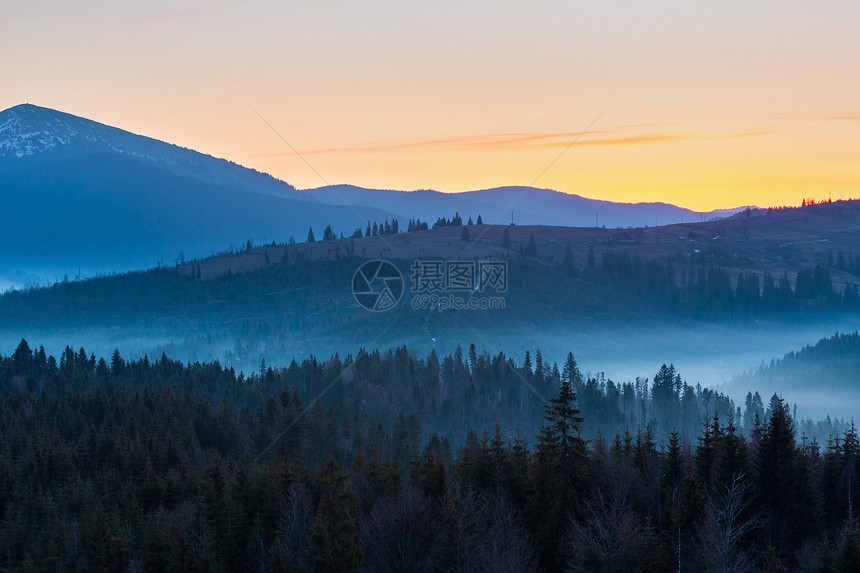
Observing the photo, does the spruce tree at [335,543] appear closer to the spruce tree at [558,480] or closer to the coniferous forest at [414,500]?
the coniferous forest at [414,500]

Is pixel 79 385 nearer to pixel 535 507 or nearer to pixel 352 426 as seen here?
pixel 352 426

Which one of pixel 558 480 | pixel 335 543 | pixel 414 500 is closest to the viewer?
pixel 335 543

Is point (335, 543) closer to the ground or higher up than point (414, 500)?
higher up

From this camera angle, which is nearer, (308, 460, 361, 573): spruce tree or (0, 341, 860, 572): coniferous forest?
(308, 460, 361, 573): spruce tree

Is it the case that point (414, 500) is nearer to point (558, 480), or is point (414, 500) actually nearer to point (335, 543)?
point (335, 543)

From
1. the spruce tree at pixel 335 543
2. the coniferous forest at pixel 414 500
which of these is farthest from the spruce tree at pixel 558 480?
the spruce tree at pixel 335 543

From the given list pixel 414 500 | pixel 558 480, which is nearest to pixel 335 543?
pixel 414 500

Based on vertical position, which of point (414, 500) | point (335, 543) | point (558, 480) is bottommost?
point (414, 500)

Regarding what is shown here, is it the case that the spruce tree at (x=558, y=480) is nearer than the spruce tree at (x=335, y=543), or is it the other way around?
the spruce tree at (x=335, y=543)

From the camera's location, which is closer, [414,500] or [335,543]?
[335,543]

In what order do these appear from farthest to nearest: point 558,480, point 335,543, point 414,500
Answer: point 414,500 → point 558,480 → point 335,543

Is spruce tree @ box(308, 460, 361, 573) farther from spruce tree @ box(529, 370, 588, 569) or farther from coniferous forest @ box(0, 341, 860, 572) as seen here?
spruce tree @ box(529, 370, 588, 569)

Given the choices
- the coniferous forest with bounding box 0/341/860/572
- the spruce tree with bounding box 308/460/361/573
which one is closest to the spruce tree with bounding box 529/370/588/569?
the coniferous forest with bounding box 0/341/860/572

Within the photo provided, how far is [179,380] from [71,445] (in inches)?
2432
